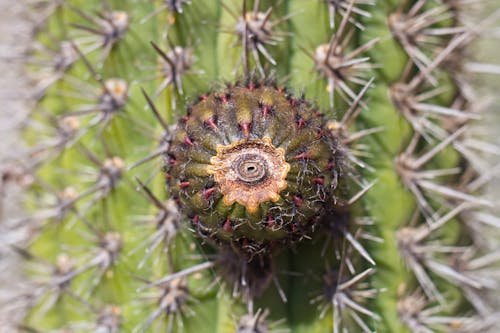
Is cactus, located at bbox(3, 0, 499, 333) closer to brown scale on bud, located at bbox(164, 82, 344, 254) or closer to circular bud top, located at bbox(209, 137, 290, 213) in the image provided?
brown scale on bud, located at bbox(164, 82, 344, 254)

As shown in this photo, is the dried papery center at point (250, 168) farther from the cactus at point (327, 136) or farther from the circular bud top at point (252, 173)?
the cactus at point (327, 136)

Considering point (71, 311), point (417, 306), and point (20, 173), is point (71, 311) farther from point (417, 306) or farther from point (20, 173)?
point (417, 306)

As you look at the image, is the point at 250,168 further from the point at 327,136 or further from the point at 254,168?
the point at 327,136

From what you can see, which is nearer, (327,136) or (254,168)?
(254,168)

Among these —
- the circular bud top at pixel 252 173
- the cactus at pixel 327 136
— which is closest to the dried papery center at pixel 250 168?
the circular bud top at pixel 252 173

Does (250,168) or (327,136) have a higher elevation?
(327,136)

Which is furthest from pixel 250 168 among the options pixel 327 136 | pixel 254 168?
pixel 327 136

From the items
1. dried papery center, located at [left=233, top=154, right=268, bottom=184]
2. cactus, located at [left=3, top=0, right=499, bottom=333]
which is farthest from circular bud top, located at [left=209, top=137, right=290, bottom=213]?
cactus, located at [left=3, top=0, right=499, bottom=333]

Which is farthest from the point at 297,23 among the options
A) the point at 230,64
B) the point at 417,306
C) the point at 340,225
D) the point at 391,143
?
the point at 417,306
